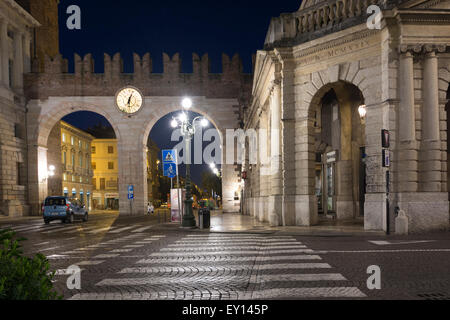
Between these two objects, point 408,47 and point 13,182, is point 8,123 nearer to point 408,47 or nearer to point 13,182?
point 13,182

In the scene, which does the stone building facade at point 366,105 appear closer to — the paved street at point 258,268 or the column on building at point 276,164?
the column on building at point 276,164

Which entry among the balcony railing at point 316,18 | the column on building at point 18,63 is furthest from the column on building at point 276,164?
the column on building at point 18,63

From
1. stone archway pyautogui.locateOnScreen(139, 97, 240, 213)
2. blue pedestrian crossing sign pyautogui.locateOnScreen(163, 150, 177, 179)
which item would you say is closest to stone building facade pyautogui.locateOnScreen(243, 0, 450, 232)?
blue pedestrian crossing sign pyautogui.locateOnScreen(163, 150, 177, 179)

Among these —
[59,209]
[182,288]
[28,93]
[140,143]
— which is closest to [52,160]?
[28,93]

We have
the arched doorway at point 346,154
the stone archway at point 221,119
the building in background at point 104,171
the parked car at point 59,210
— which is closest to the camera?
the arched doorway at point 346,154

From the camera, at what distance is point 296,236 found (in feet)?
53.6

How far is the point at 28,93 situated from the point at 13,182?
32.9 ft

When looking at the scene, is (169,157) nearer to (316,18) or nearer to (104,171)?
(316,18)

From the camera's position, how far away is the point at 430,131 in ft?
53.5

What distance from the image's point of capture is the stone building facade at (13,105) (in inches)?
1613

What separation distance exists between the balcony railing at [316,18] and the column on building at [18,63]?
32622 mm

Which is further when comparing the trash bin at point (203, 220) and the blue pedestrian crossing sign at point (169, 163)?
the blue pedestrian crossing sign at point (169, 163)

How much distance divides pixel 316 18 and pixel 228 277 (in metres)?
15.2

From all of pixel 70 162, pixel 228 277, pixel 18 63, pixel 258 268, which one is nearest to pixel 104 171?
pixel 70 162
